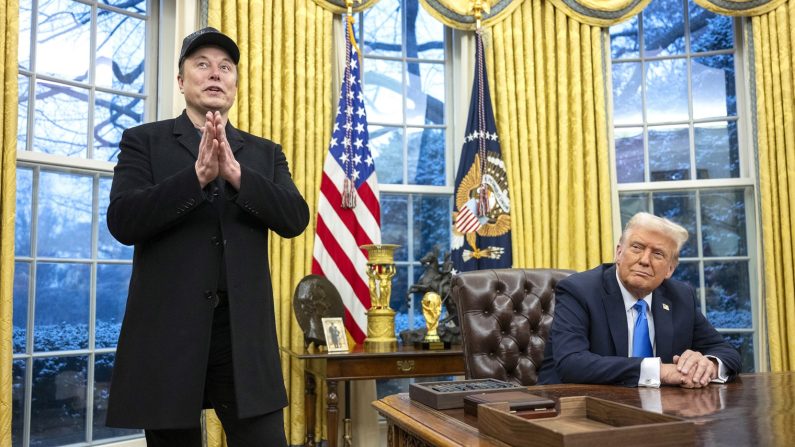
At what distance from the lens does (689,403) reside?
57.9 inches

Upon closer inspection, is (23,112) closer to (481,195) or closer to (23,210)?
(23,210)

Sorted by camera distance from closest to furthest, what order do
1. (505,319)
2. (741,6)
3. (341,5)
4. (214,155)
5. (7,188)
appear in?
(214,155) < (505,319) < (7,188) < (341,5) < (741,6)

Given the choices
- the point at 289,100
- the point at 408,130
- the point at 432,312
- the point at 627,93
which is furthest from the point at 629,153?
the point at 289,100

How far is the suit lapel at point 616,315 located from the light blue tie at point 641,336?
0.11 feet

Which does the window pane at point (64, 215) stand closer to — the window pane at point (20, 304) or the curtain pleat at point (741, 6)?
the window pane at point (20, 304)

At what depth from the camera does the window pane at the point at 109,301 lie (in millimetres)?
3582

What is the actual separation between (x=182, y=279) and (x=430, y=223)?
3.05 metres

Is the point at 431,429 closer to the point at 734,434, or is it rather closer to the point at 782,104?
the point at 734,434

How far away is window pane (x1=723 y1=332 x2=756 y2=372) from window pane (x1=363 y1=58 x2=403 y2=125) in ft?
8.40

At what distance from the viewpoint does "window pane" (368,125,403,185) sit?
4566mm

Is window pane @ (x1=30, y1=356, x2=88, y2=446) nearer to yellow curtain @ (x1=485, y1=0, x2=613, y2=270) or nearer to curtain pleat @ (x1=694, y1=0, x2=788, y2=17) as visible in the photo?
yellow curtain @ (x1=485, y1=0, x2=613, y2=270)

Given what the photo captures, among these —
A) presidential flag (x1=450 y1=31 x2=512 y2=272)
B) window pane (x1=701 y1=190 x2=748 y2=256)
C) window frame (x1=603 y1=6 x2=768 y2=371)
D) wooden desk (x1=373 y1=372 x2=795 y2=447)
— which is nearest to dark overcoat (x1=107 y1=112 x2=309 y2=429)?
wooden desk (x1=373 y1=372 x2=795 y2=447)

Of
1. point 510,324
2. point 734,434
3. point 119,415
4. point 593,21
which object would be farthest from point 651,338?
point 593,21

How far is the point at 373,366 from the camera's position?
342cm
